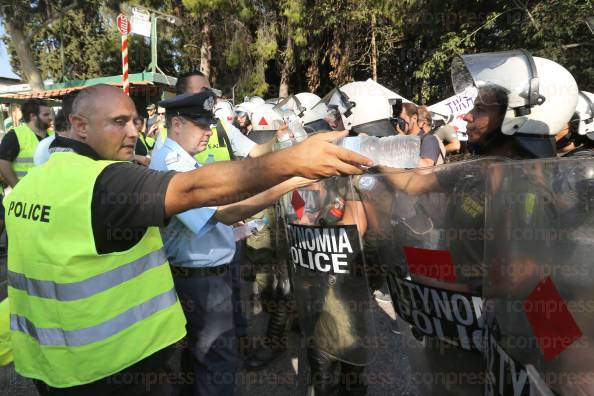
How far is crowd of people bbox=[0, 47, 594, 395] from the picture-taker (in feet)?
4.19

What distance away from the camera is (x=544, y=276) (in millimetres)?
915

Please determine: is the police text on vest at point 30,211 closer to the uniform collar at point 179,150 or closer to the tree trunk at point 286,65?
the uniform collar at point 179,150

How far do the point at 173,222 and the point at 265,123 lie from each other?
3190 mm

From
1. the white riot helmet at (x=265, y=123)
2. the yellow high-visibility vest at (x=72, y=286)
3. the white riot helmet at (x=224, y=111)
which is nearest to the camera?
the yellow high-visibility vest at (x=72, y=286)

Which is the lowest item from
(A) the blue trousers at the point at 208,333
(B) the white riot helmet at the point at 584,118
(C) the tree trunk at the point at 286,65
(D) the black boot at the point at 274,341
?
(D) the black boot at the point at 274,341

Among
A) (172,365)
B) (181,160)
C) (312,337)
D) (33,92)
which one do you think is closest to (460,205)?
(312,337)

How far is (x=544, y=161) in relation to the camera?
93 cm

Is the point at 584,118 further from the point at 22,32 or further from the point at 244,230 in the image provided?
the point at 22,32

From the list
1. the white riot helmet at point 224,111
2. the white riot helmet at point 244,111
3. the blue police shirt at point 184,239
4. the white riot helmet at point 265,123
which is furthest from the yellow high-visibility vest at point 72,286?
the white riot helmet at point 244,111

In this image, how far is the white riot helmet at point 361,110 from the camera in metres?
3.21

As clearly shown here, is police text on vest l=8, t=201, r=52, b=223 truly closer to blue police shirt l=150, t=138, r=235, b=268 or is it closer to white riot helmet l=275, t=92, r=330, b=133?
blue police shirt l=150, t=138, r=235, b=268

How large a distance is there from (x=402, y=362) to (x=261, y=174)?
2.47 metres

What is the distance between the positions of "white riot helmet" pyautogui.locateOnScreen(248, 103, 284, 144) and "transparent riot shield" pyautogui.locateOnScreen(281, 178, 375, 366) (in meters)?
2.78

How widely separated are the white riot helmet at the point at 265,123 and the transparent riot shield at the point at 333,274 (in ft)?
9.13
